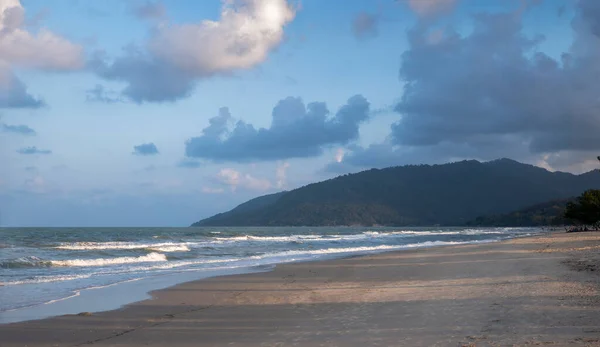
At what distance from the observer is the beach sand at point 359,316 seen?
8.57 meters

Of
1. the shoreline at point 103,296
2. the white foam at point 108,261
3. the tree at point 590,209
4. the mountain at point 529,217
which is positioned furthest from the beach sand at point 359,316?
the mountain at point 529,217

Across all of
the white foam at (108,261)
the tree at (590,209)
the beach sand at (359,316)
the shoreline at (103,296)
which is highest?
the tree at (590,209)

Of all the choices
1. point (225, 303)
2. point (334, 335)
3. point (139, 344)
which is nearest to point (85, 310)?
point (225, 303)

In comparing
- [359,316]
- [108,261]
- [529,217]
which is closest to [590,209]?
[108,261]

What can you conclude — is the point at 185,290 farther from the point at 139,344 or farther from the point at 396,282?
the point at 139,344

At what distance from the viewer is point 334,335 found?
29.5 ft

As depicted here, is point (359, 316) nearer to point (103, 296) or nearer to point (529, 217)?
point (103, 296)

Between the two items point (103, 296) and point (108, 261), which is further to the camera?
point (108, 261)

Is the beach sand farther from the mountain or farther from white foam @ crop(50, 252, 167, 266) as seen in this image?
the mountain

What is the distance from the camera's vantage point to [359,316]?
10.8 metres

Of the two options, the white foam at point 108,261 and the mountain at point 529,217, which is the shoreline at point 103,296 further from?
the mountain at point 529,217

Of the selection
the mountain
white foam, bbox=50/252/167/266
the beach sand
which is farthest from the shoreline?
the mountain

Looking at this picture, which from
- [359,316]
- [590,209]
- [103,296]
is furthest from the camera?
[590,209]

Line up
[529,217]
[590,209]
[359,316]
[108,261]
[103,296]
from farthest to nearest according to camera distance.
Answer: [529,217] < [590,209] < [108,261] < [103,296] < [359,316]
